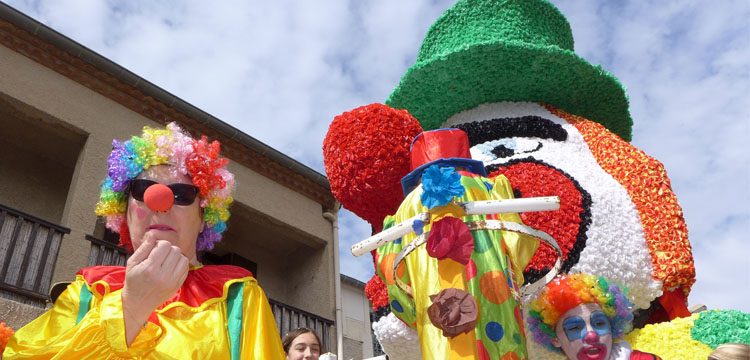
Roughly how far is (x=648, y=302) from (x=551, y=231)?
23.0 inches

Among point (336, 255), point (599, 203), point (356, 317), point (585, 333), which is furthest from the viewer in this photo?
point (356, 317)

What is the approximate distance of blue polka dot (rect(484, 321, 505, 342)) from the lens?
2.47 metres

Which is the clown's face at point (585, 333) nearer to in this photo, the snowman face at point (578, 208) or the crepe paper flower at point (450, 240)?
the snowman face at point (578, 208)

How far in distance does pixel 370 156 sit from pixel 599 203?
115 cm

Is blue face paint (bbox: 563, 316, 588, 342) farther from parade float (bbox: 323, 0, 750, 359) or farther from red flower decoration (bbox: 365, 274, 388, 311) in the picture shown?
red flower decoration (bbox: 365, 274, 388, 311)

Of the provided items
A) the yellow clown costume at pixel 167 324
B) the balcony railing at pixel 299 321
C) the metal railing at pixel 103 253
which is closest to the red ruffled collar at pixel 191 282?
the yellow clown costume at pixel 167 324

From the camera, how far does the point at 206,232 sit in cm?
272

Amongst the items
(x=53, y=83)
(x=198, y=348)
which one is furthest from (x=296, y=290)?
(x=198, y=348)

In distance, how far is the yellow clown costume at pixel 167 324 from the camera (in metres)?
2.01

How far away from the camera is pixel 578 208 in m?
3.35

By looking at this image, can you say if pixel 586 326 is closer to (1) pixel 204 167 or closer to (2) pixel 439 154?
(2) pixel 439 154

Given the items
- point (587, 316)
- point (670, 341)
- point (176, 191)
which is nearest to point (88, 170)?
point (176, 191)

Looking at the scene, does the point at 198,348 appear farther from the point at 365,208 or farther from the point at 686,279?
the point at 686,279

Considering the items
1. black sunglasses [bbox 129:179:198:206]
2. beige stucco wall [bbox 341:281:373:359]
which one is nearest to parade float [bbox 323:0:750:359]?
black sunglasses [bbox 129:179:198:206]
